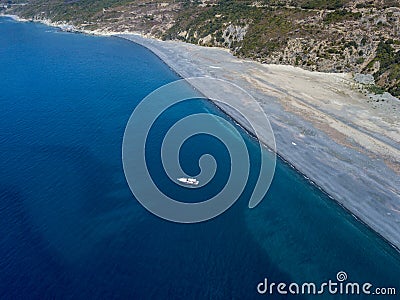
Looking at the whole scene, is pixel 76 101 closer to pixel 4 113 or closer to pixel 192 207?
pixel 4 113

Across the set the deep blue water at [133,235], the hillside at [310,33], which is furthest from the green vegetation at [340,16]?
the deep blue water at [133,235]

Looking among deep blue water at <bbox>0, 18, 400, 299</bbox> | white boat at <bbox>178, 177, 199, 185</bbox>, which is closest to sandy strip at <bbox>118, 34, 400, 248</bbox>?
deep blue water at <bbox>0, 18, 400, 299</bbox>

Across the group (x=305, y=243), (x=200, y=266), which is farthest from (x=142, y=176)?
(x=305, y=243)

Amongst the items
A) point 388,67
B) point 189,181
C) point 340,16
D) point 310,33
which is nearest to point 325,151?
point 189,181

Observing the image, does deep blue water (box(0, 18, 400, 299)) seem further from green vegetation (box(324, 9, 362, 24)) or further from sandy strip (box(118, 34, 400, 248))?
green vegetation (box(324, 9, 362, 24))

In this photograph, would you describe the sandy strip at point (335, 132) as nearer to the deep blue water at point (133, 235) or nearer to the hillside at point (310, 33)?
the deep blue water at point (133, 235)
